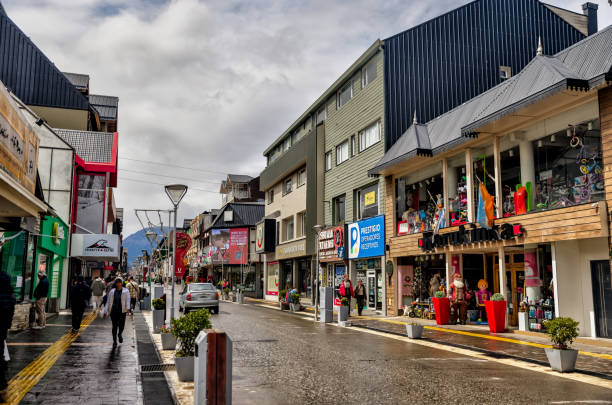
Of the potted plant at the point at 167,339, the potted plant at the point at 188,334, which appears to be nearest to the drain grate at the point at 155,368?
the potted plant at the point at 188,334

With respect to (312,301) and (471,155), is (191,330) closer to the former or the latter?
(471,155)

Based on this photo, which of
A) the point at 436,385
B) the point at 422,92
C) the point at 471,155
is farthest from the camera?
the point at 422,92

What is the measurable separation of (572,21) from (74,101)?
1261 inches

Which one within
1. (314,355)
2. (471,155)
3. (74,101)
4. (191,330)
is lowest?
(314,355)

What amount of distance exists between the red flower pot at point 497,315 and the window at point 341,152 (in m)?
16.1

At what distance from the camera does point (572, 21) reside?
30.3 meters

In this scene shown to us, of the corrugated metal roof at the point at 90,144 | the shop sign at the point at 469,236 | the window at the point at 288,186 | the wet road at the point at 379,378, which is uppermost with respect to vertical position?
the corrugated metal roof at the point at 90,144

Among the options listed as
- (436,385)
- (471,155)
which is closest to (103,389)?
(436,385)

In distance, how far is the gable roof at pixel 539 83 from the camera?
48.1 ft

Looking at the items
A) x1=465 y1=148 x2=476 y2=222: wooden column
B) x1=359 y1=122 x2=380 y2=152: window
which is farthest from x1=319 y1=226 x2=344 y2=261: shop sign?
x1=465 y1=148 x2=476 y2=222: wooden column

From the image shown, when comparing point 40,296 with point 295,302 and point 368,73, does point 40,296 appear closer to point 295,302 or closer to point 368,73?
point 295,302

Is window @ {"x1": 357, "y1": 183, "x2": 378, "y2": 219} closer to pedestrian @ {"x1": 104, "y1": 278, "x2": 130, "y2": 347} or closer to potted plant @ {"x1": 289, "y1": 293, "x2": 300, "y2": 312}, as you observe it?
potted plant @ {"x1": 289, "y1": 293, "x2": 300, "y2": 312}

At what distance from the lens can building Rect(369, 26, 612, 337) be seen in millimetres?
15242

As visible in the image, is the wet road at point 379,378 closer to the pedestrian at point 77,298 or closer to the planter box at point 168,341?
the planter box at point 168,341
